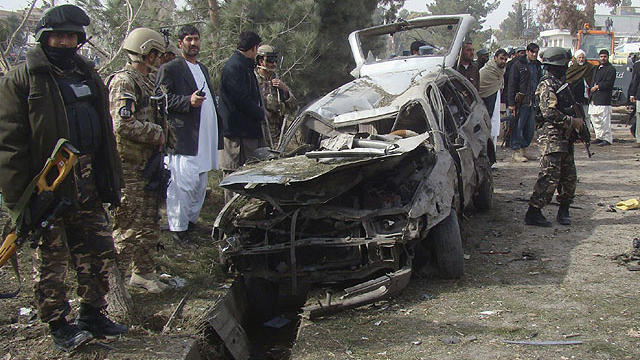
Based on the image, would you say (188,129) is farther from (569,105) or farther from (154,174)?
(569,105)

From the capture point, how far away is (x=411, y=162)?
16.8 feet

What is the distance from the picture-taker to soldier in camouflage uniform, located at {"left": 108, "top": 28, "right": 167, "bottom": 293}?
4.32 m

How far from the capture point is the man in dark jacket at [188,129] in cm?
539

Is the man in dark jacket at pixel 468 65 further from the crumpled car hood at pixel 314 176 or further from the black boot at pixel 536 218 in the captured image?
the crumpled car hood at pixel 314 176

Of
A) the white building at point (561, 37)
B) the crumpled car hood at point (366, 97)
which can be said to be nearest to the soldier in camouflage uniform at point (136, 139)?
the crumpled car hood at point (366, 97)

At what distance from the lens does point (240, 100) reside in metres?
5.90

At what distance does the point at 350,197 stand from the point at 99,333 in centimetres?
229

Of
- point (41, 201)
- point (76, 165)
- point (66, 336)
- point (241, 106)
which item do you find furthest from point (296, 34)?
point (66, 336)

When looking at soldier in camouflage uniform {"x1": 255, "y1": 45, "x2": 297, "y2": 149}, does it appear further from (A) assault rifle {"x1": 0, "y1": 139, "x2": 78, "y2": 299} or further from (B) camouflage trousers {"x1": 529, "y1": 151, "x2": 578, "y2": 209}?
(A) assault rifle {"x1": 0, "y1": 139, "x2": 78, "y2": 299}

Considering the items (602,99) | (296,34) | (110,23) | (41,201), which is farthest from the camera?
(602,99)

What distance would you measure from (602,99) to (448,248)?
29.8 ft

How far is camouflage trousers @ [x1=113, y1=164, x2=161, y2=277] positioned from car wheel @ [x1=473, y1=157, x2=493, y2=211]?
3882 millimetres

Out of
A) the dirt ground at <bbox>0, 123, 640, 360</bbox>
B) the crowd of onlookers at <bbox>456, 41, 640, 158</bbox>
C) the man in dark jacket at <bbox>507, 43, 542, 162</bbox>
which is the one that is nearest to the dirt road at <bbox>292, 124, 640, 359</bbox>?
the dirt ground at <bbox>0, 123, 640, 360</bbox>

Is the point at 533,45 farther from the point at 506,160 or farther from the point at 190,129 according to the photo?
the point at 190,129
